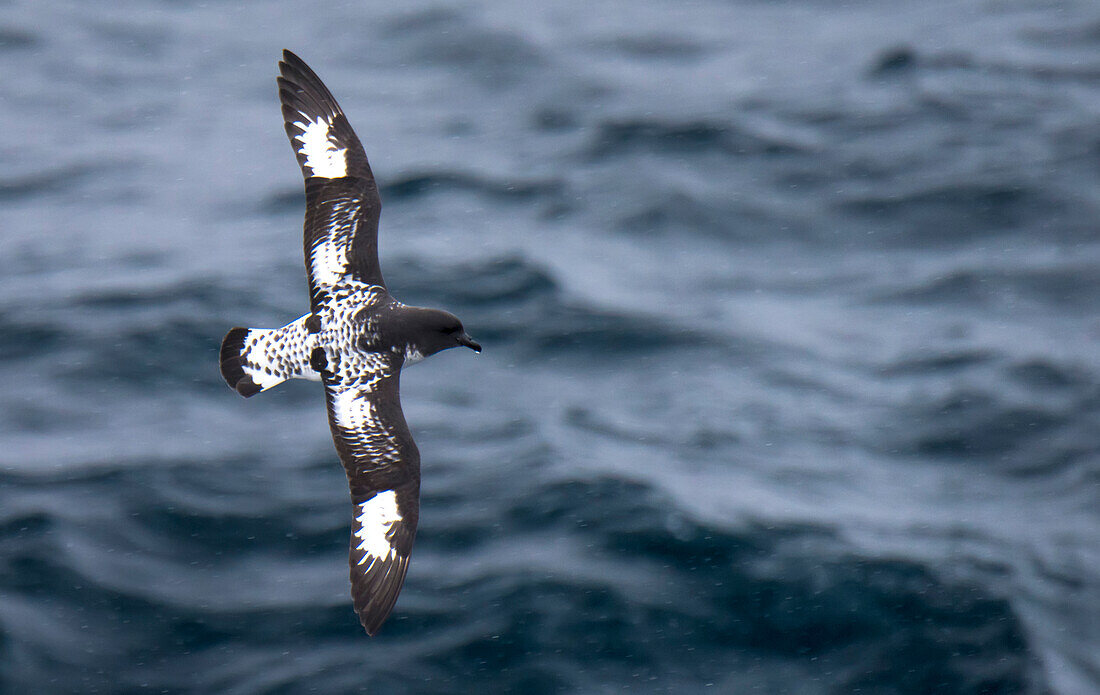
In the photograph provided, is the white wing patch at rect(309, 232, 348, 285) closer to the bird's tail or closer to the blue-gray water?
the bird's tail

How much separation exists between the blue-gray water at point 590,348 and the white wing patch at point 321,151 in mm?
2302

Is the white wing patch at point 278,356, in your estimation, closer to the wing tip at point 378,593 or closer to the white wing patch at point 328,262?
the white wing patch at point 328,262

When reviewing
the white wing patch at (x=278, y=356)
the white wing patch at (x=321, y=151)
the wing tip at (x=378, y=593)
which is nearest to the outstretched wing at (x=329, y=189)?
the white wing patch at (x=321, y=151)

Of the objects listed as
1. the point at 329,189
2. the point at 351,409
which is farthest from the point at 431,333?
the point at 329,189

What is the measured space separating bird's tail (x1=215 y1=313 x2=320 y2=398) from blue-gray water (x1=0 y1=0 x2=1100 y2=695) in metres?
1.44

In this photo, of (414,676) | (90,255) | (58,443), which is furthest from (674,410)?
(90,255)

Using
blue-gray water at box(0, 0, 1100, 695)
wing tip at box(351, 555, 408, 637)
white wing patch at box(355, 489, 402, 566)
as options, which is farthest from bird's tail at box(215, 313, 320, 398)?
blue-gray water at box(0, 0, 1100, 695)

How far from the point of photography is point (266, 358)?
7945mm

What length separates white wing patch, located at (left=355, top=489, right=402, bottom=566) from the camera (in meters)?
7.53

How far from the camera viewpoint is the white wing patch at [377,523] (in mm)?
7531

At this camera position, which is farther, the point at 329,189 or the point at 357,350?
the point at 329,189

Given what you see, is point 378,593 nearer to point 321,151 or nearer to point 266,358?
point 266,358

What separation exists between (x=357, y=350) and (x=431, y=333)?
0.44 m

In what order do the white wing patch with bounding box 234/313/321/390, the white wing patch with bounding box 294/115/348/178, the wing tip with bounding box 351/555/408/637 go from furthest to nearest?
the white wing patch with bounding box 294/115/348/178 → the white wing patch with bounding box 234/313/321/390 → the wing tip with bounding box 351/555/408/637
